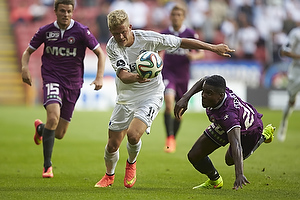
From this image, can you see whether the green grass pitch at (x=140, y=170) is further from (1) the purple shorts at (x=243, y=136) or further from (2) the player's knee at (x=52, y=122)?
(2) the player's knee at (x=52, y=122)

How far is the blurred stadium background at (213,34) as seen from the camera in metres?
25.2

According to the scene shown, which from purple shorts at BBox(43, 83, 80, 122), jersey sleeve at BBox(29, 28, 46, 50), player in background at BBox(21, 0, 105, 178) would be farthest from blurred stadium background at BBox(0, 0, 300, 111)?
jersey sleeve at BBox(29, 28, 46, 50)

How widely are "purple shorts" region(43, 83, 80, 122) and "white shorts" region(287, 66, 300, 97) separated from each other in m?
6.06

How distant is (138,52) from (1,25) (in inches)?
945

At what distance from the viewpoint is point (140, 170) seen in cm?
893

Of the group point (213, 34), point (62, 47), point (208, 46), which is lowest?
point (213, 34)

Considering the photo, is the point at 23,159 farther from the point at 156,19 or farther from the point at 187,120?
the point at 156,19

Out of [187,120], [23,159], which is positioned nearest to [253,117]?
[23,159]

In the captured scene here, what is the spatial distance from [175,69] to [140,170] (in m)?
3.60

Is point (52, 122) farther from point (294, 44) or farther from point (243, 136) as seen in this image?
point (294, 44)

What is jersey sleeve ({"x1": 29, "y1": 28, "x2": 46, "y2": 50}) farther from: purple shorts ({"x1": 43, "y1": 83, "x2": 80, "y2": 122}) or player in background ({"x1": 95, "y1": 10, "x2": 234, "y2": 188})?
player in background ({"x1": 95, "y1": 10, "x2": 234, "y2": 188})

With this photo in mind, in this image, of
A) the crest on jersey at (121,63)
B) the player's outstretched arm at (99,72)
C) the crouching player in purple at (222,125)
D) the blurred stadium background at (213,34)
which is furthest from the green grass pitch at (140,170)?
the blurred stadium background at (213,34)

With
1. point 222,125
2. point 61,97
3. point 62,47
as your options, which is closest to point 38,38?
point 62,47

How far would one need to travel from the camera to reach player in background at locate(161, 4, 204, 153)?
11.7 meters
